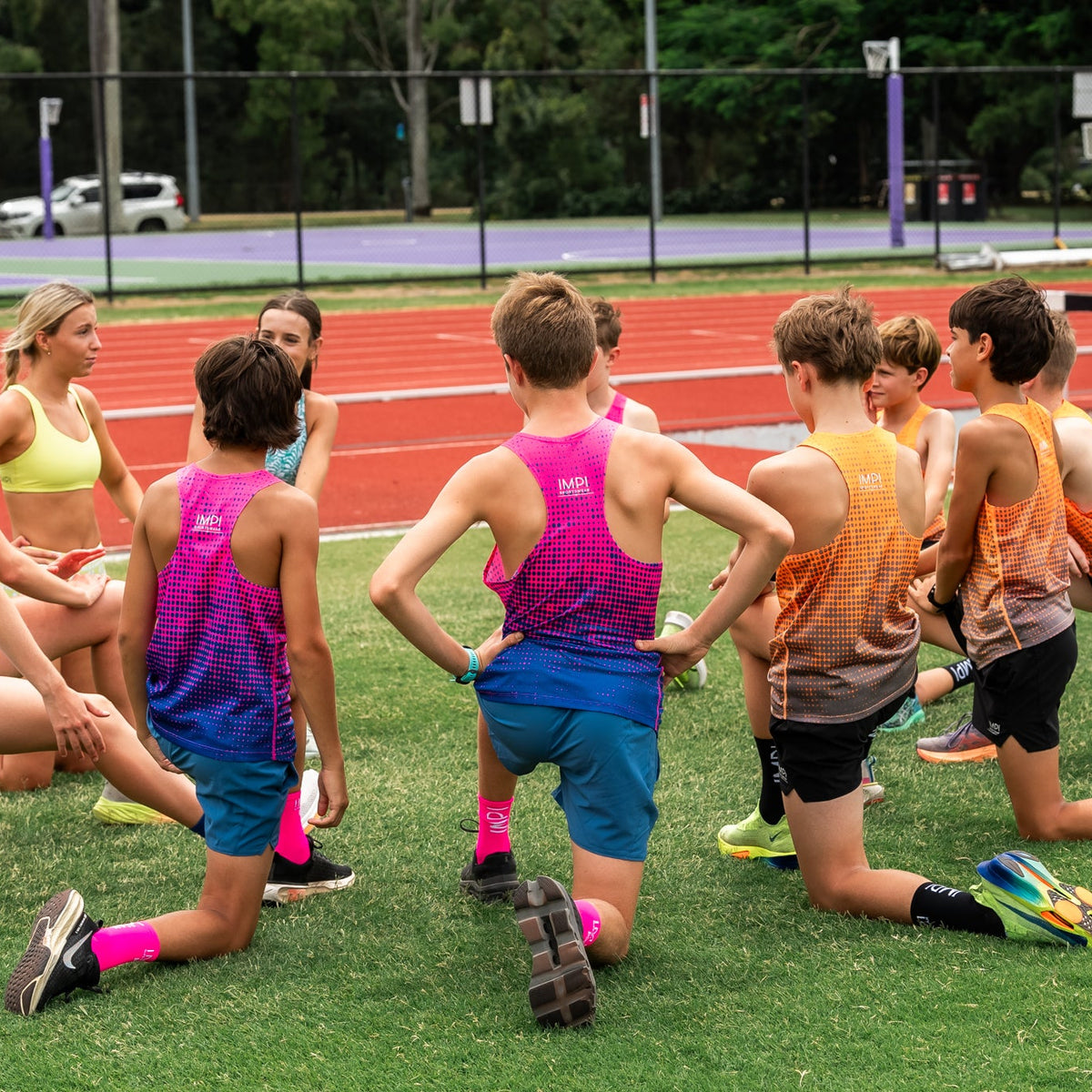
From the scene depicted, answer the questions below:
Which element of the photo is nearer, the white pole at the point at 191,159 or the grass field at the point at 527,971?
the grass field at the point at 527,971

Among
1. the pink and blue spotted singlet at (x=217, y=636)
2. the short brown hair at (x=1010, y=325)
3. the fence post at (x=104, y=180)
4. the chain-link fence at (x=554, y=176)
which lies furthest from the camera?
the chain-link fence at (x=554, y=176)

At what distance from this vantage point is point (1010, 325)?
4.25m

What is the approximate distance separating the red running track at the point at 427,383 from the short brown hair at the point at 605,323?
4.41 meters

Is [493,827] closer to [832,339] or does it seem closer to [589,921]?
[589,921]

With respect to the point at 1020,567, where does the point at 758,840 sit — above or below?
below

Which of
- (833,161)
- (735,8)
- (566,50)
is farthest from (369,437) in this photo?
(566,50)

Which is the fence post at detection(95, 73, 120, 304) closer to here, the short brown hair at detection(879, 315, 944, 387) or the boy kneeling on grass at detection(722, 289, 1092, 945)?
the short brown hair at detection(879, 315, 944, 387)

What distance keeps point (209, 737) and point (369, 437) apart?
9483 millimetres

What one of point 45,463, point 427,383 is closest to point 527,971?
point 45,463

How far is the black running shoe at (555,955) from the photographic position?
10.6 feet

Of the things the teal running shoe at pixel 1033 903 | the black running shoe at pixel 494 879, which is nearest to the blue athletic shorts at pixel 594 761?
the black running shoe at pixel 494 879

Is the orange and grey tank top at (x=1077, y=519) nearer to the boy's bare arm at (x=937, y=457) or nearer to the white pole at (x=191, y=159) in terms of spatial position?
the boy's bare arm at (x=937, y=457)

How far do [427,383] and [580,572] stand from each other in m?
13.3

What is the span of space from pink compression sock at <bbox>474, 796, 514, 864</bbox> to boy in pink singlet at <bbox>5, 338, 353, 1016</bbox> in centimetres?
59
